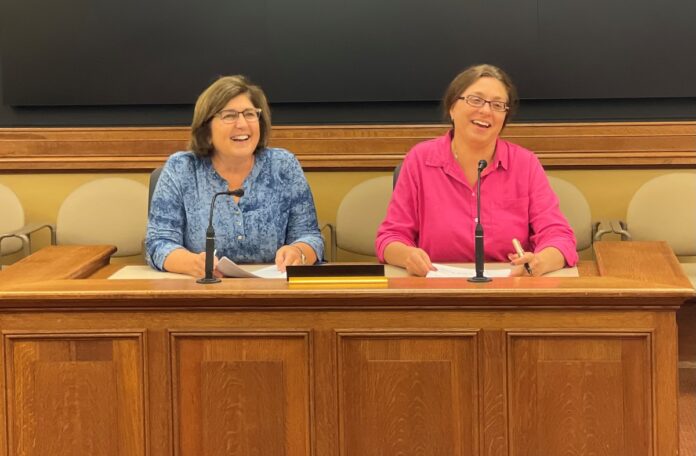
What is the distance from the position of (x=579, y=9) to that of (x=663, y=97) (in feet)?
2.07

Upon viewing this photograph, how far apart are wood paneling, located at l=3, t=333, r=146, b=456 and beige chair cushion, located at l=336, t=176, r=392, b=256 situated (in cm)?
233

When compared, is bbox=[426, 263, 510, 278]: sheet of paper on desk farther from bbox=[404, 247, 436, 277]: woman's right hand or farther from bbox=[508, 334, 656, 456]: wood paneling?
bbox=[508, 334, 656, 456]: wood paneling

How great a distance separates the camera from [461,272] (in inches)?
132

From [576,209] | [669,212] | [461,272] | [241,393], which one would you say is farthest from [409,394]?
[669,212]

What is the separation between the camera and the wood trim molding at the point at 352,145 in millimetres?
5250

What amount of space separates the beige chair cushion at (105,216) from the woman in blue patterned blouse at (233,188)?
5.04 feet

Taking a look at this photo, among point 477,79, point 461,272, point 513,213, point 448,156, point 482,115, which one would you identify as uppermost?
point 477,79

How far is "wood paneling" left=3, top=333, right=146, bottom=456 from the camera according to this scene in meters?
2.96

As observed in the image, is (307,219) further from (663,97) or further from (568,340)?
(663,97)

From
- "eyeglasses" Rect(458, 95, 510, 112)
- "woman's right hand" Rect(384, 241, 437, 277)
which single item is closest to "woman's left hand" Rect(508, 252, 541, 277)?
"woman's right hand" Rect(384, 241, 437, 277)

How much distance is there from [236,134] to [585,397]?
1.68 m

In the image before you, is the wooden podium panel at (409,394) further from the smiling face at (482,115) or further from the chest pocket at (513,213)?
the smiling face at (482,115)

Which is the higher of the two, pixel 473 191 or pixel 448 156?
pixel 448 156

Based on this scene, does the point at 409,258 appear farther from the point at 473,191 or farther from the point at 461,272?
the point at 473,191
